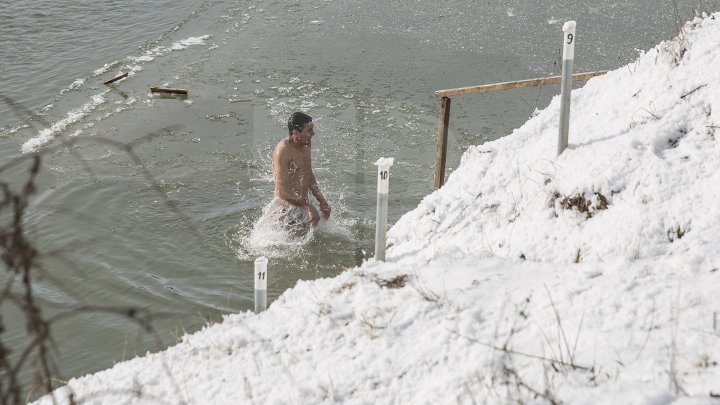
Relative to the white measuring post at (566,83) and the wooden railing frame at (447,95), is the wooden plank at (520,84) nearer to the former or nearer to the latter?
the wooden railing frame at (447,95)

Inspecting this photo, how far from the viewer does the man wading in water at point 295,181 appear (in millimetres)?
8969

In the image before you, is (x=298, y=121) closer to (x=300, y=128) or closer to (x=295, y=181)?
(x=300, y=128)

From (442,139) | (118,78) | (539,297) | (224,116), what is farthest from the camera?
(118,78)

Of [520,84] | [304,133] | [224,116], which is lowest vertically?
[224,116]

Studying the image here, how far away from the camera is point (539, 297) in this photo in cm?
452

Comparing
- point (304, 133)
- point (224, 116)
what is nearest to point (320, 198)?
point (304, 133)

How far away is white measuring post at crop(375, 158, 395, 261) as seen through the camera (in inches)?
219

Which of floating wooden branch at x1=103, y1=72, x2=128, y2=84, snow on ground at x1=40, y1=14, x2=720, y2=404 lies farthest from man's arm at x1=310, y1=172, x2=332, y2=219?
floating wooden branch at x1=103, y1=72, x2=128, y2=84

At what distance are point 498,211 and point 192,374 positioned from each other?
8.71 ft

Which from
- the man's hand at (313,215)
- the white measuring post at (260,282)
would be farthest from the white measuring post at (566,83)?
the man's hand at (313,215)

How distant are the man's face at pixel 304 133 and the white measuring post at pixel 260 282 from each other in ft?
11.9

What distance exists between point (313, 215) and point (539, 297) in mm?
4909

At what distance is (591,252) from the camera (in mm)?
5031

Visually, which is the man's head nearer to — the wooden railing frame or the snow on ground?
the wooden railing frame
